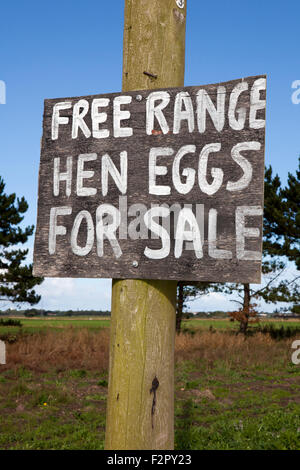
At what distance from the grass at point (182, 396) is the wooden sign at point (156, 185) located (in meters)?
4.45

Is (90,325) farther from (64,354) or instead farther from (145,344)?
(145,344)

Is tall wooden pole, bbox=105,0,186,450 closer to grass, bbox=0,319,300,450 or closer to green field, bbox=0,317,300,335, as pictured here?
grass, bbox=0,319,300,450

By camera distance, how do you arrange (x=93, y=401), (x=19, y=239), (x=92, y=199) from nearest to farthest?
(x=92, y=199)
(x=93, y=401)
(x=19, y=239)

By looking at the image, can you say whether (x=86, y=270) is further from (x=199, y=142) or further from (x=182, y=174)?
(x=199, y=142)

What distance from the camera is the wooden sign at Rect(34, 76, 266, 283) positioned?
2078 mm

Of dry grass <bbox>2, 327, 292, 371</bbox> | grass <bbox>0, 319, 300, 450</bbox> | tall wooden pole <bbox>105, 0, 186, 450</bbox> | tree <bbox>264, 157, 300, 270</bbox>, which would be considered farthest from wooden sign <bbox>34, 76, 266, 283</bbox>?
tree <bbox>264, 157, 300, 270</bbox>

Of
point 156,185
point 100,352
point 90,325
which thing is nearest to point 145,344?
point 156,185

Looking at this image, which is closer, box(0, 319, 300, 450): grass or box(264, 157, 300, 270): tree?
box(0, 319, 300, 450): grass

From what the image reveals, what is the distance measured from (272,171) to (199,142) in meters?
21.1

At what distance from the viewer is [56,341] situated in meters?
15.5

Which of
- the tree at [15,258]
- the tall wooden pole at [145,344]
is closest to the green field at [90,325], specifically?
the tree at [15,258]

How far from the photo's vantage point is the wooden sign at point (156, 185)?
2.08 meters

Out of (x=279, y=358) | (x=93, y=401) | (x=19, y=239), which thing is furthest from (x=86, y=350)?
A: (x=19, y=239)

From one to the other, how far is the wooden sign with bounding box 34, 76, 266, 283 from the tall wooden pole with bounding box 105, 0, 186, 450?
0.39ft
